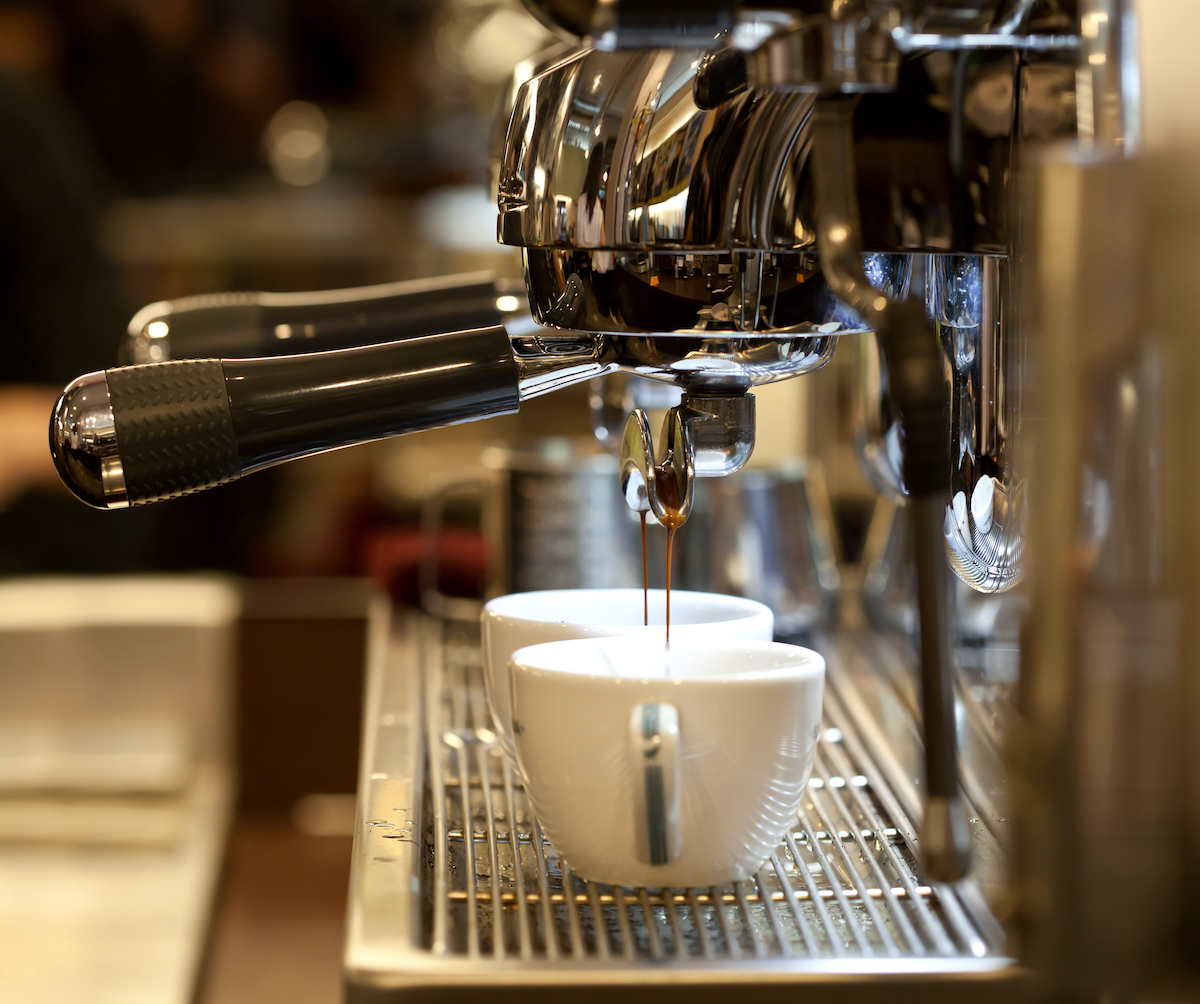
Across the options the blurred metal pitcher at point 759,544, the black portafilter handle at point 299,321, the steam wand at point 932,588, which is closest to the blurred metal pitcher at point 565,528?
the blurred metal pitcher at point 759,544

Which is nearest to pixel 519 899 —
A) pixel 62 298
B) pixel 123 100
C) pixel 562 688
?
pixel 562 688

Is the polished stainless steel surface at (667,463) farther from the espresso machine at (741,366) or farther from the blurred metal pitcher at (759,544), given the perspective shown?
the blurred metal pitcher at (759,544)

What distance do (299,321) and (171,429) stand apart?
180mm

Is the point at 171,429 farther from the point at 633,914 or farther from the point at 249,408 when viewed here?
the point at 633,914

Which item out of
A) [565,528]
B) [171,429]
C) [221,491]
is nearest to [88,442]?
[171,429]

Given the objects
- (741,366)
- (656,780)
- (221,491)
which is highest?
(741,366)

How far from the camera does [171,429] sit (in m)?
0.41

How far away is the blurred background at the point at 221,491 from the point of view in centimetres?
78

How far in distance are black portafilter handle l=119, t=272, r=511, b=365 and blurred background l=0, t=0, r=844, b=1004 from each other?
0.65 ft

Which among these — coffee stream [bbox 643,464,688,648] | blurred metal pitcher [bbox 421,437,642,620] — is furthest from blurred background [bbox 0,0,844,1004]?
coffee stream [bbox 643,464,688,648]

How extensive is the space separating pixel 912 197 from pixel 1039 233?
0.26 ft

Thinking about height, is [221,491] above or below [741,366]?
below

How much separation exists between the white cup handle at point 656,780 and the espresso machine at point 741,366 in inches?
0.7

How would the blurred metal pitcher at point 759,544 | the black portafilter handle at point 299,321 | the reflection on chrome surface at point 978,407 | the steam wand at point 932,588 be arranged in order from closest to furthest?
the steam wand at point 932,588
the reflection on chrome surface at point 978,407
the black portafilter handle at point 299,321
the blurred metal pitcher at point 759,544
